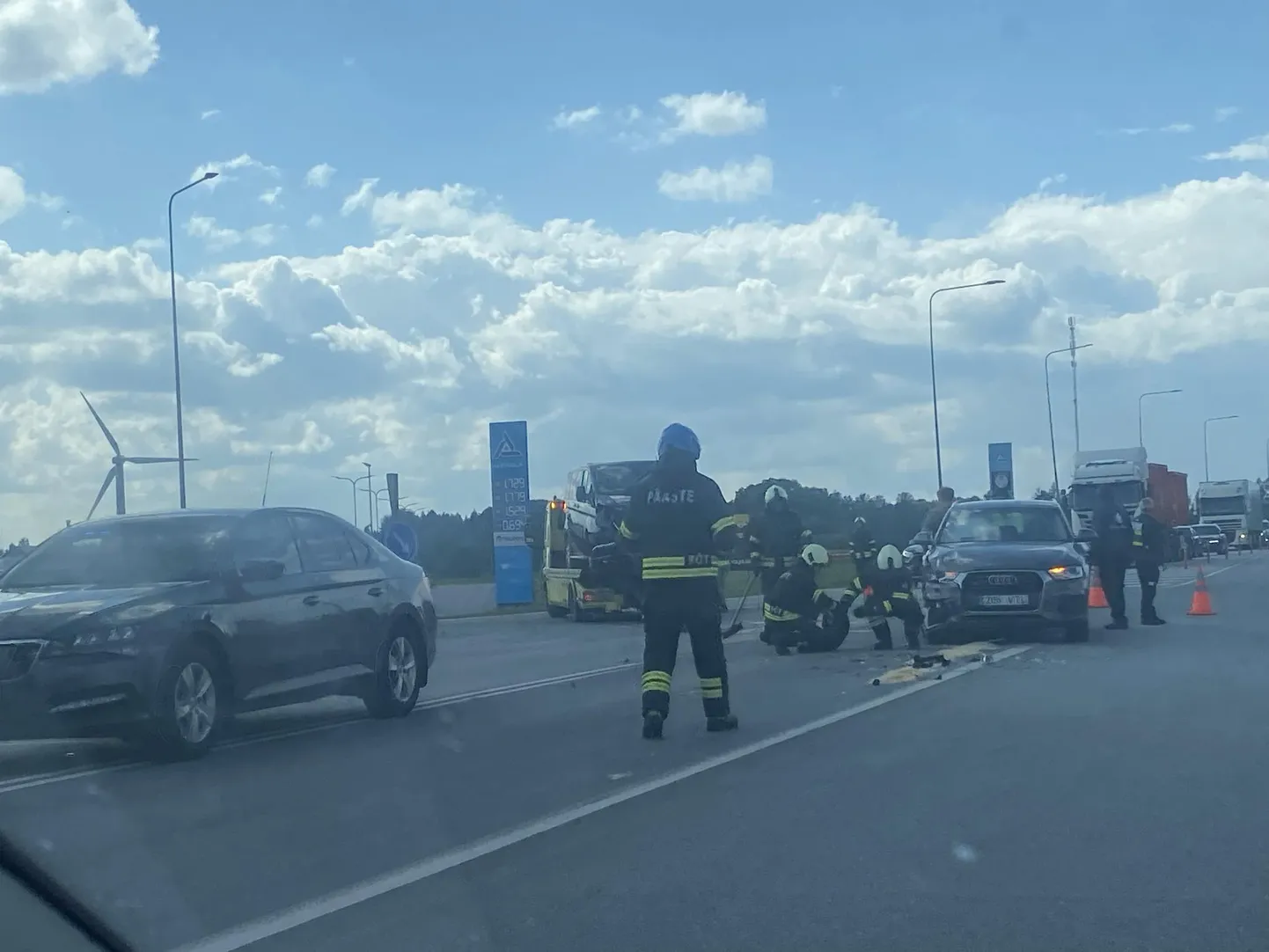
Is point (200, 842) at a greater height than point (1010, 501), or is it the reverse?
point (1010, 501)

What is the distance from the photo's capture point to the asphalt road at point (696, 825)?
5902mm

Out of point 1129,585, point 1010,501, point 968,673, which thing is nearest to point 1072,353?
point 1129,585

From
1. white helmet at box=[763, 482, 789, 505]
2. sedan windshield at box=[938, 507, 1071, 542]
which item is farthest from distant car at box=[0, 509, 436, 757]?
sedan windshield at box=[938, 507, 1071, 542]

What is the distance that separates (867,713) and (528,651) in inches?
365

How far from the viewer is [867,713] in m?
11.8

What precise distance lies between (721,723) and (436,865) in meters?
4.21

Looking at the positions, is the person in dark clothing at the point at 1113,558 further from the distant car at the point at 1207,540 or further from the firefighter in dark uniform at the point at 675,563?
the distant car at the point at 1207,540

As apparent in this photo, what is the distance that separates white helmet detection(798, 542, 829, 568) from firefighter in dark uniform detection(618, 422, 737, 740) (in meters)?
6.47

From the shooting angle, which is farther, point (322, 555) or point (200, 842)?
point (322, 555)

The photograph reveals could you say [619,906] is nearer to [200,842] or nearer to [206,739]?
[200,842]

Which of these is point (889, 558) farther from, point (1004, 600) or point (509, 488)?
point (509, 488)

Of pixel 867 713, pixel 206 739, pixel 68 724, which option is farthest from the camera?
pixel 867 713

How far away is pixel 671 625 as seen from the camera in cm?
1053

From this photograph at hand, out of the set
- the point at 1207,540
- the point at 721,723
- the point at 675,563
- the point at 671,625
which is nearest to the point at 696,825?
the point at 671,625
